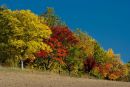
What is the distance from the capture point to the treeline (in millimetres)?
88688

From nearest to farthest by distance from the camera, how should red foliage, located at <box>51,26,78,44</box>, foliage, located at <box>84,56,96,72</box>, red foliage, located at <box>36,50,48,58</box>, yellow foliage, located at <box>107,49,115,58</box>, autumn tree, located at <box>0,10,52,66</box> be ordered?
autumn tree, located at <box>0,10,52,66</box>, red foliage, located at <box>36,50,48,58</box>, red foliage, located at <box>51,26,78,44</box>, foliage, located at <box>84,56,96,72</box>, yellow foliage, located at <box>107,49,115,58</box>

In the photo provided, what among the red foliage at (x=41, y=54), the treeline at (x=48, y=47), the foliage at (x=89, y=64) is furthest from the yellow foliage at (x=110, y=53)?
the red foliage at (x=41, y=54)

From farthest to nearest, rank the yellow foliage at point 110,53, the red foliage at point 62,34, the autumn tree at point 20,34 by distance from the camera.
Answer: the yellow foliage at point 110,53
the red foliage at point 62,34
the autumn tree at point 20,34

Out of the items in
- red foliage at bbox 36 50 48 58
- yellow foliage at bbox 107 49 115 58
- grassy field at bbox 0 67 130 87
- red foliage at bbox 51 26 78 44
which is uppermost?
red foliage at bbox 51 26 78 44

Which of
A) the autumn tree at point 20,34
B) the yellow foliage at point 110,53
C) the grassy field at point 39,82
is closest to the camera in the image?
the grassy field at point 39,82

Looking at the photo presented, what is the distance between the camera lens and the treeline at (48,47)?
88688 mm

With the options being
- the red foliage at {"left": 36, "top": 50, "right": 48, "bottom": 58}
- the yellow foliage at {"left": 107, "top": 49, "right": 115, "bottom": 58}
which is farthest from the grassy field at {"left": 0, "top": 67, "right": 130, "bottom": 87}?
the yellow foliage at {"left": 107, "top": 49, "right": 115, "bottom": 58}

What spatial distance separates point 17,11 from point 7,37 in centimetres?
564

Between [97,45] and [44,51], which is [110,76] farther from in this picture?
[44,51]

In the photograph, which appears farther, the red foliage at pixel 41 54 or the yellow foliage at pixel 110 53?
the yellow foliage at pixel 110 53

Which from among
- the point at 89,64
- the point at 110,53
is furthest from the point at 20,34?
the point at 110,53

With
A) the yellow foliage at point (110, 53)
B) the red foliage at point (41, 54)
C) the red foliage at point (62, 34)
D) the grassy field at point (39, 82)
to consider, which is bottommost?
the grassy field at point (39, 82)

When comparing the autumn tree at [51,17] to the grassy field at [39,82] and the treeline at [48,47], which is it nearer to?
the treeline at [48,47]

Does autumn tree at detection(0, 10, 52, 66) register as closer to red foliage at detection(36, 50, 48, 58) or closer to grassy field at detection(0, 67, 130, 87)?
red foliage at detection(36, 50, 48, 58)
